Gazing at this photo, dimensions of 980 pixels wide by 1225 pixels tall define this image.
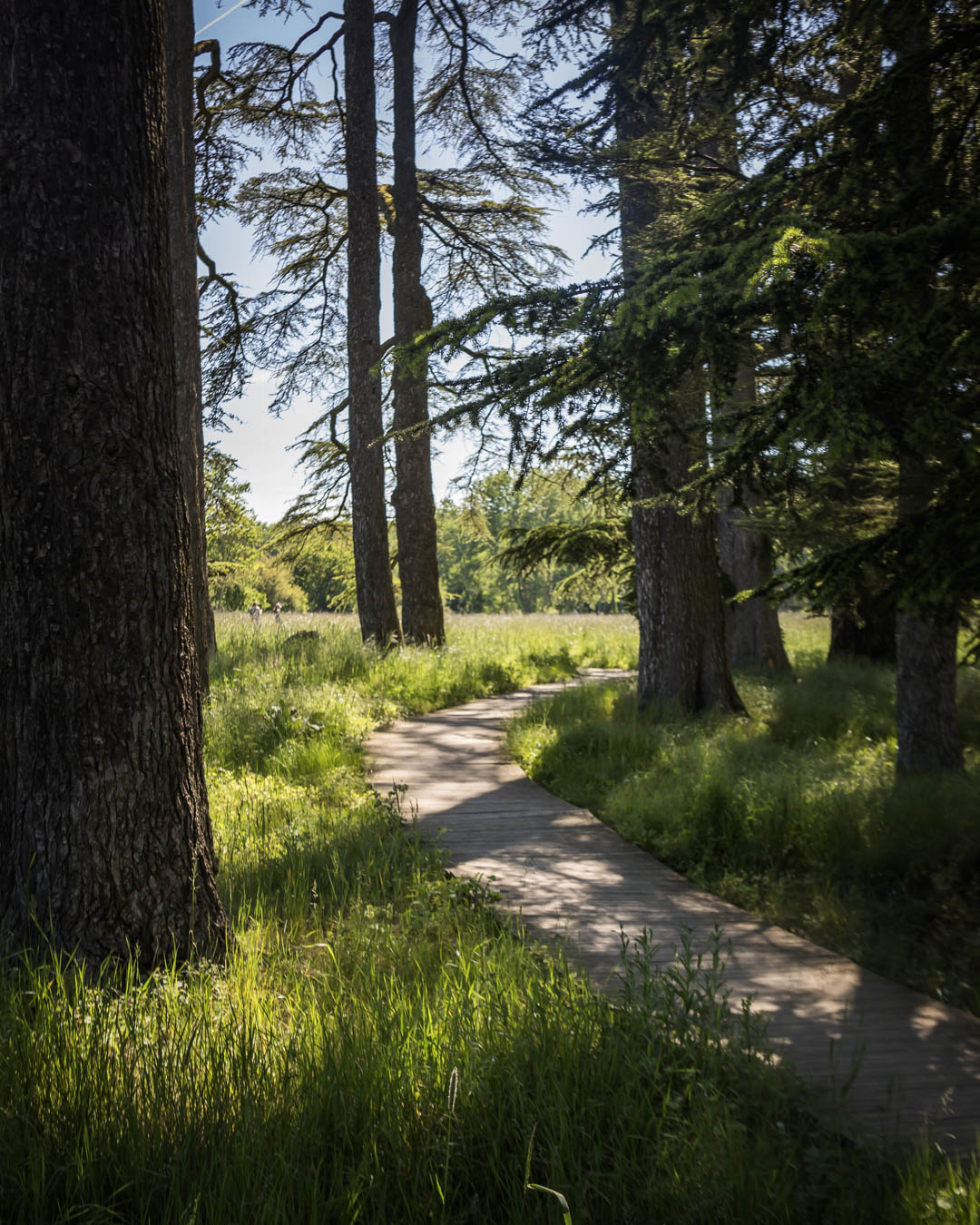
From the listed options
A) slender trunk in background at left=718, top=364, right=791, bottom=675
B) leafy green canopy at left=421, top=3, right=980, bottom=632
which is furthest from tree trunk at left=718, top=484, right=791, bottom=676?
leafy green canopy at left=421, top=3, right=980, bottom=632

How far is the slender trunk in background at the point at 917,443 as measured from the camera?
13.3 ft

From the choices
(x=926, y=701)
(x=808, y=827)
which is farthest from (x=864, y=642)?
(x=808, y=827)

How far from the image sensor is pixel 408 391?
14297 mm

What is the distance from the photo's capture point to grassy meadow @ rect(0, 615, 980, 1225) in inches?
87.6

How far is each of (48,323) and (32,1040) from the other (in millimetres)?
2379

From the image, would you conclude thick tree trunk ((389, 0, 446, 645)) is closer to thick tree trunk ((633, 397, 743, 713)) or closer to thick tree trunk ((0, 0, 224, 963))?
thick tree trunk ((633, 397, 743, 713))

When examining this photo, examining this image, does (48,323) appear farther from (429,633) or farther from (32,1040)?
(429,633)

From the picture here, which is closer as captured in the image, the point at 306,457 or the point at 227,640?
the point at 227,640

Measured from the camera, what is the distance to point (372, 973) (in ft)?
10.2

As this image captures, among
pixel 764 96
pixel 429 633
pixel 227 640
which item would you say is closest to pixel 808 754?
pixel 764 96

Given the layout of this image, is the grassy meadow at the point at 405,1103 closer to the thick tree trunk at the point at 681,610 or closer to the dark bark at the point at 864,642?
the thick tree trunk at the point at 681,610

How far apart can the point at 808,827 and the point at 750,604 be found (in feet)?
26.0

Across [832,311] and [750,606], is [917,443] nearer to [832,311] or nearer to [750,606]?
[832,311]

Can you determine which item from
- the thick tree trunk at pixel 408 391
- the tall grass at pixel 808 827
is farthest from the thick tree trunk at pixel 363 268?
the tall grass at pixel 808 827
